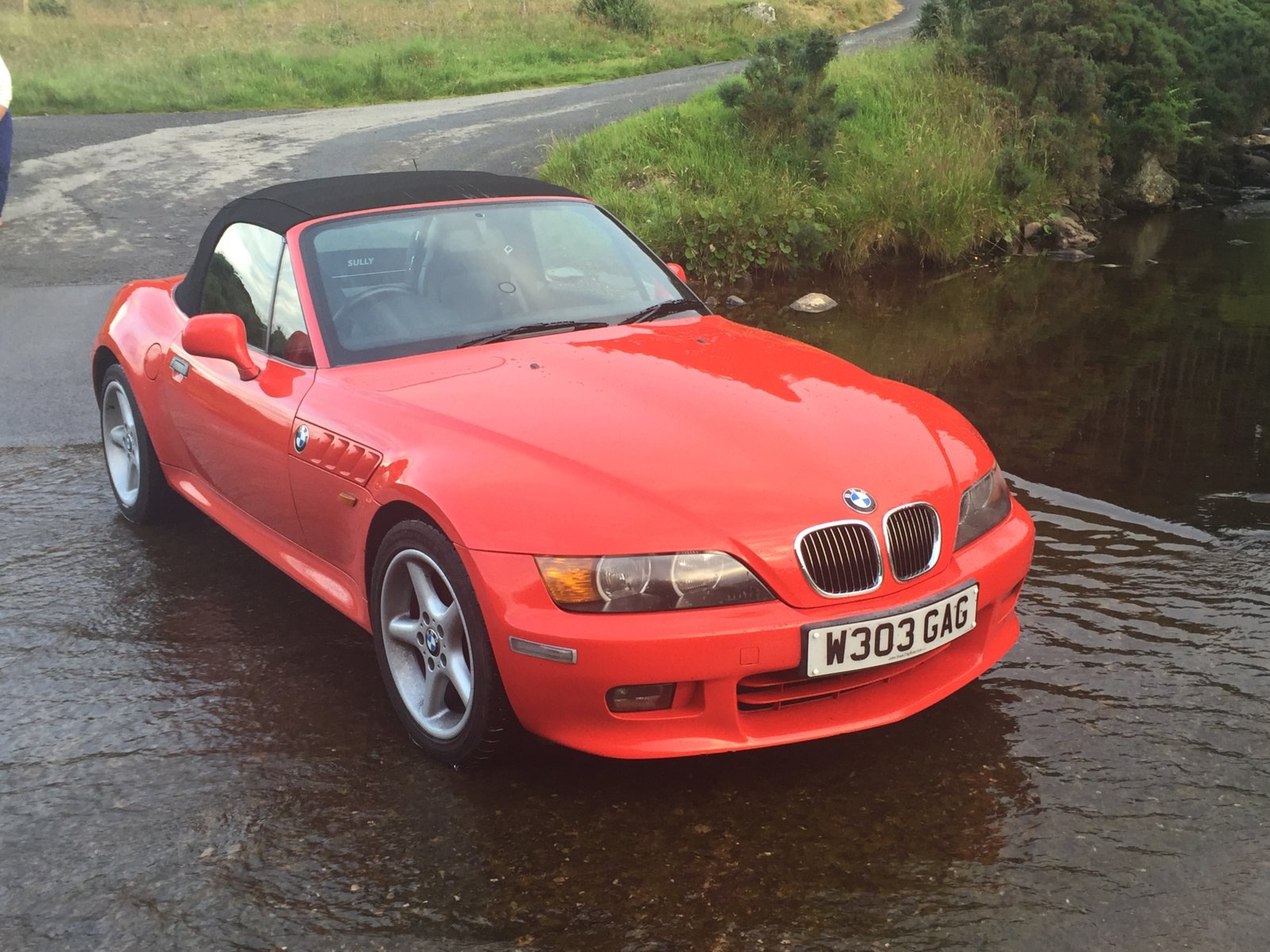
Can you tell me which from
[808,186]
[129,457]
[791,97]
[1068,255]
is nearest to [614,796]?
[129,457]

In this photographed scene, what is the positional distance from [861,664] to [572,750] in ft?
2.92

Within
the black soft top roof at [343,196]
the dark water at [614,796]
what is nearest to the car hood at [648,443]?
the dark water at [614,796]

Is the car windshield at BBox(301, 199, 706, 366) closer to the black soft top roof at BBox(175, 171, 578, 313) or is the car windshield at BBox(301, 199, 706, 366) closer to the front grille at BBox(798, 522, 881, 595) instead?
the black soft top roof at BBox(175, 171, 578, 313)

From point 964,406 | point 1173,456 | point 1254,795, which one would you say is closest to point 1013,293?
point 964,406

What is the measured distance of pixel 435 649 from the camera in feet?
11.2

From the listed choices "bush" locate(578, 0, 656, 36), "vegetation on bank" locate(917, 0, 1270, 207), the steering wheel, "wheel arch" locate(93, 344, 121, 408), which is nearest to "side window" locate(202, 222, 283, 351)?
the steering wheel

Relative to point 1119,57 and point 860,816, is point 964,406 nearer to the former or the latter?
point 860,816

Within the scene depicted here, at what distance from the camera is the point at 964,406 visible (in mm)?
7195

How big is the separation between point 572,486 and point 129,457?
306 centimetres

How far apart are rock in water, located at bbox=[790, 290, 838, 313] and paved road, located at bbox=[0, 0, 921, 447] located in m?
4.47

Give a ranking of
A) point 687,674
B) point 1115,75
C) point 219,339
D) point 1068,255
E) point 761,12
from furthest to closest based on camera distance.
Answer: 1. point 761,12
2. point 1115,75
3. point 1068,255
4. point 219,339
5. point 687,674

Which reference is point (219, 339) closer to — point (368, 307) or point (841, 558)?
point (368, 307)

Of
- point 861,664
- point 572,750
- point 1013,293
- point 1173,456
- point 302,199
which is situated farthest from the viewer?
point 1013,293

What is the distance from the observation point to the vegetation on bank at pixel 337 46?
2094 cm
